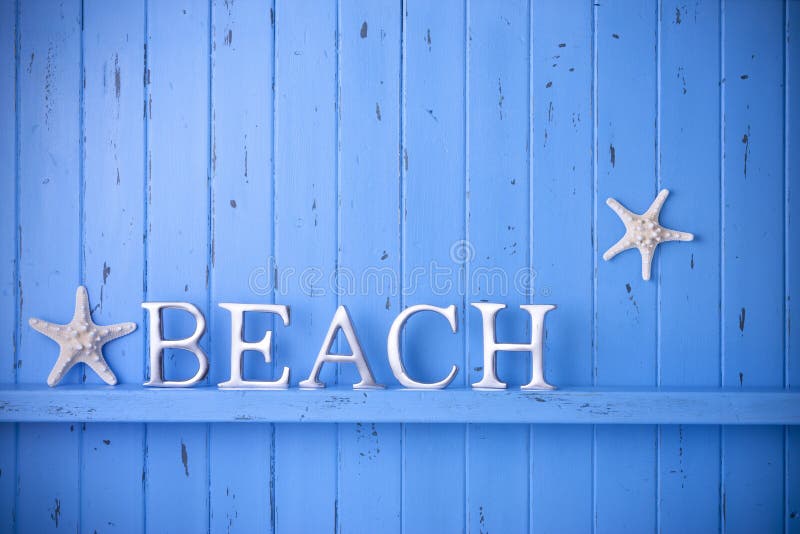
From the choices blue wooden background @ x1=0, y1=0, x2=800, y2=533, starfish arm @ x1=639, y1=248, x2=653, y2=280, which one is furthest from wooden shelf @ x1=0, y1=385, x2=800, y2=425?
starfish arm @ x1=639, y1=248, x2=653, y2=280

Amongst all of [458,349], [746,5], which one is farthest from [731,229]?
[458,349]

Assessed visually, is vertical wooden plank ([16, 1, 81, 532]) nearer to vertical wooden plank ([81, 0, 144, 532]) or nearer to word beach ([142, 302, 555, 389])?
vertical wooden plank ([81, 0, 144, 532])

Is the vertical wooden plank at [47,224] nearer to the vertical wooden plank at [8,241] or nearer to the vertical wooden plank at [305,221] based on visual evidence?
the vertical wooden plank at [8,241]

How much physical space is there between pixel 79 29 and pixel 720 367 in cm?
182

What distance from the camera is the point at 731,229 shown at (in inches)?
56.9

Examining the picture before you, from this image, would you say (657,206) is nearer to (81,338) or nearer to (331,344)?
(331,344)

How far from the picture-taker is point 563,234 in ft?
4.74

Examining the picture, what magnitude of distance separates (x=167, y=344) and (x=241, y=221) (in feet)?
1.13

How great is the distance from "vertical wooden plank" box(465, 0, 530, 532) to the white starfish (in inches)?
9.0

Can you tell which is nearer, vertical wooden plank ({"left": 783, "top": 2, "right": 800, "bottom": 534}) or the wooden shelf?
the wooden shelf

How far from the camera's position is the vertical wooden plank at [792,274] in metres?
1.44

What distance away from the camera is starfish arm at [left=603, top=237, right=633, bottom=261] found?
4.66ft

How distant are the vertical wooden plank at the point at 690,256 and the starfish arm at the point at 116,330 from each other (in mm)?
1317

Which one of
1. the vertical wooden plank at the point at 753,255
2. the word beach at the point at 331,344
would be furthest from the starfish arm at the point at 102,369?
the vertical wooden plank at the point at 753,255
